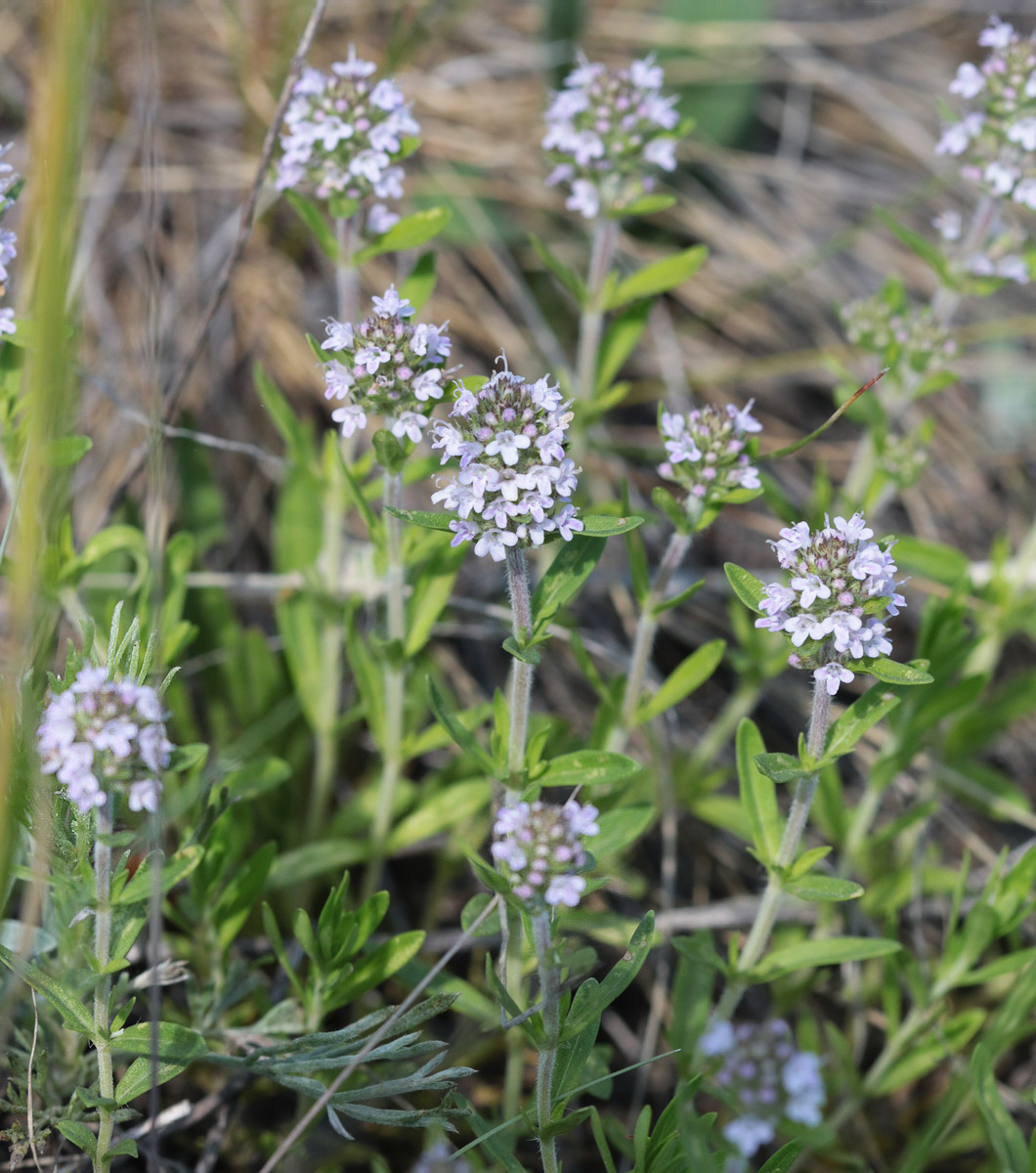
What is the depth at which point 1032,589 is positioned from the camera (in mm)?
5816

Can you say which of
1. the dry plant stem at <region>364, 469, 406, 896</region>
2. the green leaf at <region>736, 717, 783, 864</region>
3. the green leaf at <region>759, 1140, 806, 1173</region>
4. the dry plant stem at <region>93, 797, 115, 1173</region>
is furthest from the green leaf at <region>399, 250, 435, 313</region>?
the green leaf at <region>759, 1140, 806, 1173</region>

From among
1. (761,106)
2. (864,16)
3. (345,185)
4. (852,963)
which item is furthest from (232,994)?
(864,16)

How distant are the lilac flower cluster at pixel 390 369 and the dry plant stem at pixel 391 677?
329 mm

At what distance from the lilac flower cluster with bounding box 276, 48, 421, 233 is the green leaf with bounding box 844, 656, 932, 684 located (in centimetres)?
255

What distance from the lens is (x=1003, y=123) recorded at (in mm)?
5062

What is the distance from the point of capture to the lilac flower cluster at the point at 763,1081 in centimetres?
320

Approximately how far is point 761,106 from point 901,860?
624 centimetres

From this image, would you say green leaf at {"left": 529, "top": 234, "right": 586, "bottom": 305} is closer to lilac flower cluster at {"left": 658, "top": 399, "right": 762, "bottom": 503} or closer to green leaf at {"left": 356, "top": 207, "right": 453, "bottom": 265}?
green leaf at {"left": 356, "top": 207, "right": 453, "bottom": 265}

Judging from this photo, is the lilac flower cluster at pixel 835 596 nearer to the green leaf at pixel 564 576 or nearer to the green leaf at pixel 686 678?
the green leaf at pixel 564 576

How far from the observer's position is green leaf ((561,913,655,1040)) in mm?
3434

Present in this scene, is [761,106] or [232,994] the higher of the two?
[761,106]

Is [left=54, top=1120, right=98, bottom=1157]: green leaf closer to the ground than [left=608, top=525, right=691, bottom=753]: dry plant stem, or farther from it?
closer to the ground

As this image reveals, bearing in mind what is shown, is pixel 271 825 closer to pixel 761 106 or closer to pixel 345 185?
pixel 345 185

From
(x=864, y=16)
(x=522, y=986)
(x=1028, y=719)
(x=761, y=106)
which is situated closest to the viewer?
(x=522, y=986)
